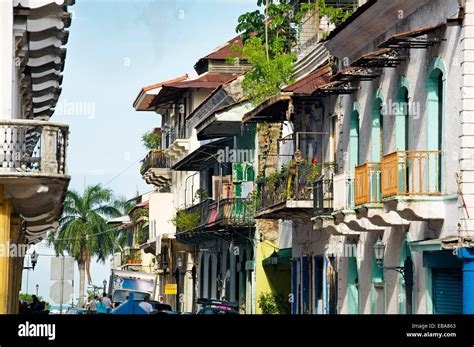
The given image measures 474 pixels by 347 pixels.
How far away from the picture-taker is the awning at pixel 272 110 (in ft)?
120

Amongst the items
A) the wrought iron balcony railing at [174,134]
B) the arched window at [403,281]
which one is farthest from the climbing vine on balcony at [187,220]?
the arched window at [403,281]

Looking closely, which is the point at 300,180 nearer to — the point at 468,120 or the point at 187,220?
the point at 468,120

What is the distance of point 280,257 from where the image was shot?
43.9 meters

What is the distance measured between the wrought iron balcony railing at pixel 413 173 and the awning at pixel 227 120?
2115cm

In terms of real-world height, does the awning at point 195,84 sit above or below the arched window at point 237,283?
above

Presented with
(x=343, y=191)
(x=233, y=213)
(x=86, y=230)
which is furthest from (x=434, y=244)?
(x=86, y=230)

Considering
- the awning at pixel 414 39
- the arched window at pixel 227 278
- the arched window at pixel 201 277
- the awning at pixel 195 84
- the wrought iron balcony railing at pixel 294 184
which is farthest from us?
the awning at pixel 195 84

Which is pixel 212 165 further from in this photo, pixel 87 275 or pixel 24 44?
pixel 87 275

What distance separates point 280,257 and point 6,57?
2038cm

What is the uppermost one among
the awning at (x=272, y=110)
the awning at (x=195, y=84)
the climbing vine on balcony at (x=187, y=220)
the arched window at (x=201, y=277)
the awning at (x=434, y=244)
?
the awning at (x=195, y=84)

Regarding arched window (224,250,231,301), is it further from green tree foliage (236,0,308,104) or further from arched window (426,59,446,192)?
arched window (426,59,446,192)

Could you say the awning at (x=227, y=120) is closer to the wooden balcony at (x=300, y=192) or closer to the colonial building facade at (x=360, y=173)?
the colonial building facade at (x=360, y=173)

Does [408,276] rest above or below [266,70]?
below
